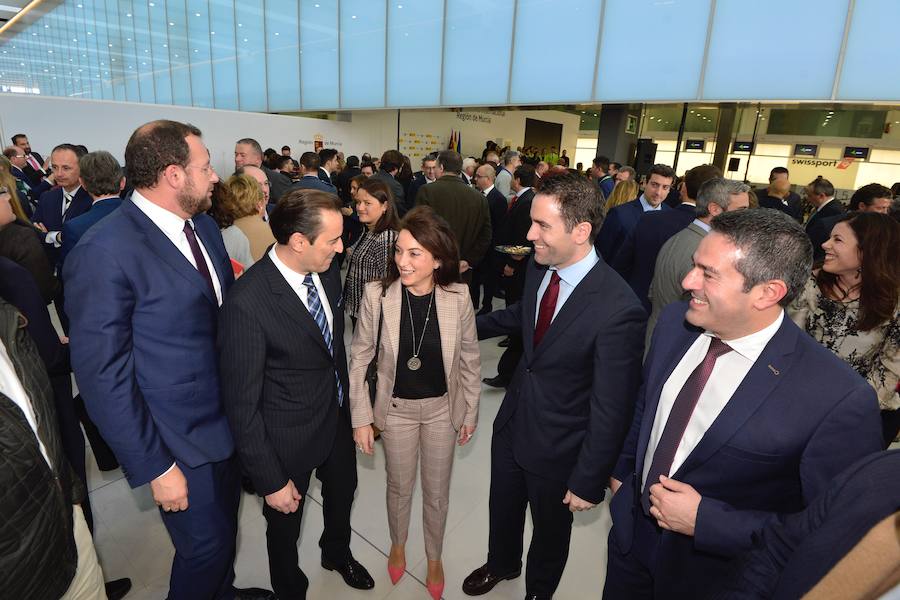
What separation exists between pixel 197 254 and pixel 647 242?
3.11 meters

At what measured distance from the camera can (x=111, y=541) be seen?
2395 mm

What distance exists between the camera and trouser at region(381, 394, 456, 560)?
1.98 metres

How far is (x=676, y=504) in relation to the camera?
1.20m

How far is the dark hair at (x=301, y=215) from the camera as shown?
162 cm

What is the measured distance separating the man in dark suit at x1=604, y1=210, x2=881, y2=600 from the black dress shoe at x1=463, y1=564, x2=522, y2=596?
101 centimetres

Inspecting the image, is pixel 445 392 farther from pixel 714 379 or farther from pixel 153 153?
pixel 153 153

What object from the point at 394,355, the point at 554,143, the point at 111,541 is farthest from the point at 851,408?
the point at 554,143

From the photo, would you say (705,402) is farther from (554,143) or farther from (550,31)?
(554,143)

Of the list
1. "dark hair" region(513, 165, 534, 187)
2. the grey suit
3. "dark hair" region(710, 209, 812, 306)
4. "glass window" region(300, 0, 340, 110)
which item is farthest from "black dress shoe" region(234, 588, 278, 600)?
"glass window" region(300, 0, 340, 110)

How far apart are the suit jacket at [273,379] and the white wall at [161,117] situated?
1167 centimetres

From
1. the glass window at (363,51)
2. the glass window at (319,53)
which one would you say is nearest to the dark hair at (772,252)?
the glass window at (363,51)

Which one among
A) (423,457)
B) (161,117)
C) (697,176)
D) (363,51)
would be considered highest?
(363,51)

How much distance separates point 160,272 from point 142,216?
8.2 inches

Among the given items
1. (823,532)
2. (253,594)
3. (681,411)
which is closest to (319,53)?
(253,594)
